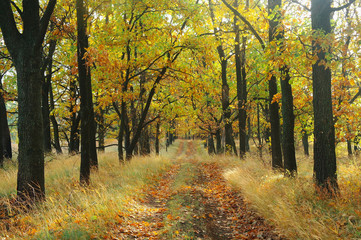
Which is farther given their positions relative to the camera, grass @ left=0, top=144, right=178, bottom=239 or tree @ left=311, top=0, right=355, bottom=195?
tree @ left=311, top=0, right=355, bottom=195

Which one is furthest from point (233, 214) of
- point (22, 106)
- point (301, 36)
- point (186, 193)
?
point (22, 106)

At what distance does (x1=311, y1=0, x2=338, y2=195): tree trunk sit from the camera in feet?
17.7

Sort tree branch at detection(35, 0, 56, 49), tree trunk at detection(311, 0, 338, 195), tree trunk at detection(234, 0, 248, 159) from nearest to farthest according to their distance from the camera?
tree trunk at detection(311, 0, 338, 195)
tree branch at detection(35, 0, 56, 49)
tree trunk at detection(234, 0, 248, 159)

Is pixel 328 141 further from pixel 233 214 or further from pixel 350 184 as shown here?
pixel 233 214

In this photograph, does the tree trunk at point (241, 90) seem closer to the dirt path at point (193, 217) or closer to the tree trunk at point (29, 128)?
the dirt path at point (193, 217)

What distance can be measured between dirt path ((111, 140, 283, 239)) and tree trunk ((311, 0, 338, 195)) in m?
1.88

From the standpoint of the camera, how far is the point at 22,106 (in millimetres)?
5941

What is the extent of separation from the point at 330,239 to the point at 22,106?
716 cm

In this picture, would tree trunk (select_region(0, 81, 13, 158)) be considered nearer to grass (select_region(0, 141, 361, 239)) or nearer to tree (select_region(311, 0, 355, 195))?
grass (select_region(0, 141, 361, 239))

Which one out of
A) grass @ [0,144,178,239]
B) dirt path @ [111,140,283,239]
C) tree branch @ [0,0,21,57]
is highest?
tree branch @ [0,0,21,57]

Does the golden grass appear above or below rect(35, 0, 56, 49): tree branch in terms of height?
below

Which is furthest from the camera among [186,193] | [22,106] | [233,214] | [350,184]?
[186,193]

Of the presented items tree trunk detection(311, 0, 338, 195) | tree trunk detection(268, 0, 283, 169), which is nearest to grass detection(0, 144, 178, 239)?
tree trunk detection(311, 0, 338, 195)

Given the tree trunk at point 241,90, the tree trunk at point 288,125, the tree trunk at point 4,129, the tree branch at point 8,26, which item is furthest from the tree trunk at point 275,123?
the tree trunk at point 4,129
